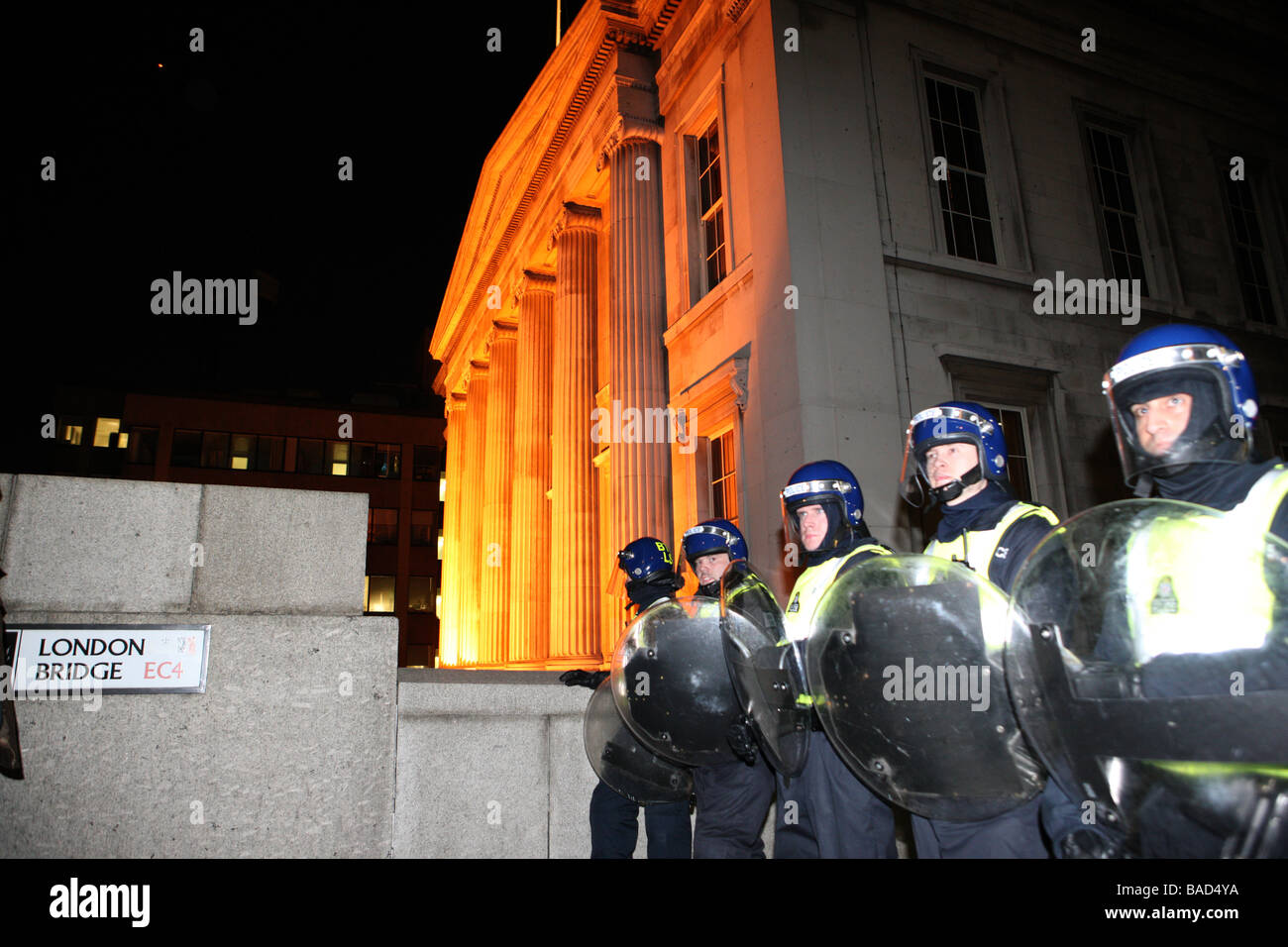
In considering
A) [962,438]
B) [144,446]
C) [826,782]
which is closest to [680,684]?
[826,782]

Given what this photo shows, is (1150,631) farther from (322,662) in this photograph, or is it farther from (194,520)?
(194,520)

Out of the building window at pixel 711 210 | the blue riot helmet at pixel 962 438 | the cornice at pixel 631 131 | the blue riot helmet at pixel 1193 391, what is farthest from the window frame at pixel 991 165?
the blue riot helmet at pixel 1193 391

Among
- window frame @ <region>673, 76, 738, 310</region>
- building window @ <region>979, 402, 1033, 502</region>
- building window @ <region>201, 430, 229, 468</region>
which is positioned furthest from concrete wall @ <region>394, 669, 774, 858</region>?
building window @ <region>201, 430, 229, 468</region>

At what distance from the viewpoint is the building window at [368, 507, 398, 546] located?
151 ft

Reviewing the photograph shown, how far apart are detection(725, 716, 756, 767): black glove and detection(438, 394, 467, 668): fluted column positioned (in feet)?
84.4

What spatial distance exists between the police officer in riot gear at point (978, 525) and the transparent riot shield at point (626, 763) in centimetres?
155

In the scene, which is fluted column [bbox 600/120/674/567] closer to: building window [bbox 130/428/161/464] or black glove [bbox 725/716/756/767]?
black glove [bbox 725/716/756/767]

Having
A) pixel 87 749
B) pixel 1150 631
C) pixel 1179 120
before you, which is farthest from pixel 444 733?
pixel 1179 120

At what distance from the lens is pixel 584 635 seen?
16.0m

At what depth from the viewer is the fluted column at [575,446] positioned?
53.3 ft

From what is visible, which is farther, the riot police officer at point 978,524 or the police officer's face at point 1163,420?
the riot police officer at point 978,524

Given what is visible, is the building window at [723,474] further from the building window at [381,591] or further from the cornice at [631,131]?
the building window at [381,591]

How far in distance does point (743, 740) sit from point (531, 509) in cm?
1777

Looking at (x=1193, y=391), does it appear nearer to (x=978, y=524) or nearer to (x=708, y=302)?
(x=978, y=524)
